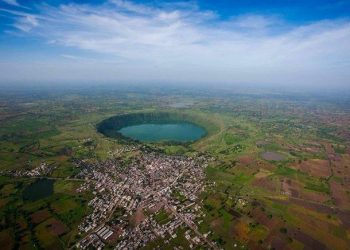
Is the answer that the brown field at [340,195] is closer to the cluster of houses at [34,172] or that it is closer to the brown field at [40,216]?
the brown field at [40,216]

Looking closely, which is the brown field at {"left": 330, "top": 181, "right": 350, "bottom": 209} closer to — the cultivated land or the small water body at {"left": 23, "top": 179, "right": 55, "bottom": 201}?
the cultivated land

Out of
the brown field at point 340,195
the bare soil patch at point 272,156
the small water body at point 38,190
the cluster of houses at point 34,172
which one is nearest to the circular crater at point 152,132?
the bare soil patch at point 272,156

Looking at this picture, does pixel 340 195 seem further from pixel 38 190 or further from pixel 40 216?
pixel 38 190

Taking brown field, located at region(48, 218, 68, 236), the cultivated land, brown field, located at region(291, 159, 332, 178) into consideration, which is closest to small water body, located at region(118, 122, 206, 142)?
the cultivated land

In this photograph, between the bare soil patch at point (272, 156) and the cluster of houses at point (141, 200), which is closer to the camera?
the cluster of houses at point (141, 200)

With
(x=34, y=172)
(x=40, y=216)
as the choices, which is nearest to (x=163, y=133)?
(x=34, y=172)

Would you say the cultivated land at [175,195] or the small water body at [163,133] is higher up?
the cultivated land at [175,195]

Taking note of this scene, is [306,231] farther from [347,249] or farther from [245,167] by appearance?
[245,167]

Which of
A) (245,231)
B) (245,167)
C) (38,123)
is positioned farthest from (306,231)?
(38,123)

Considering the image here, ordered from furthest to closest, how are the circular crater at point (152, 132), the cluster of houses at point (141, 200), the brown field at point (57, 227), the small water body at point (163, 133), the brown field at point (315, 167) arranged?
the circular crater at point (152, 132)
the small water body at point (163, 133)
the brown field at point (315, 167)
the brown field at point (57, 227)
the cluster of houses at point (141, 200)
